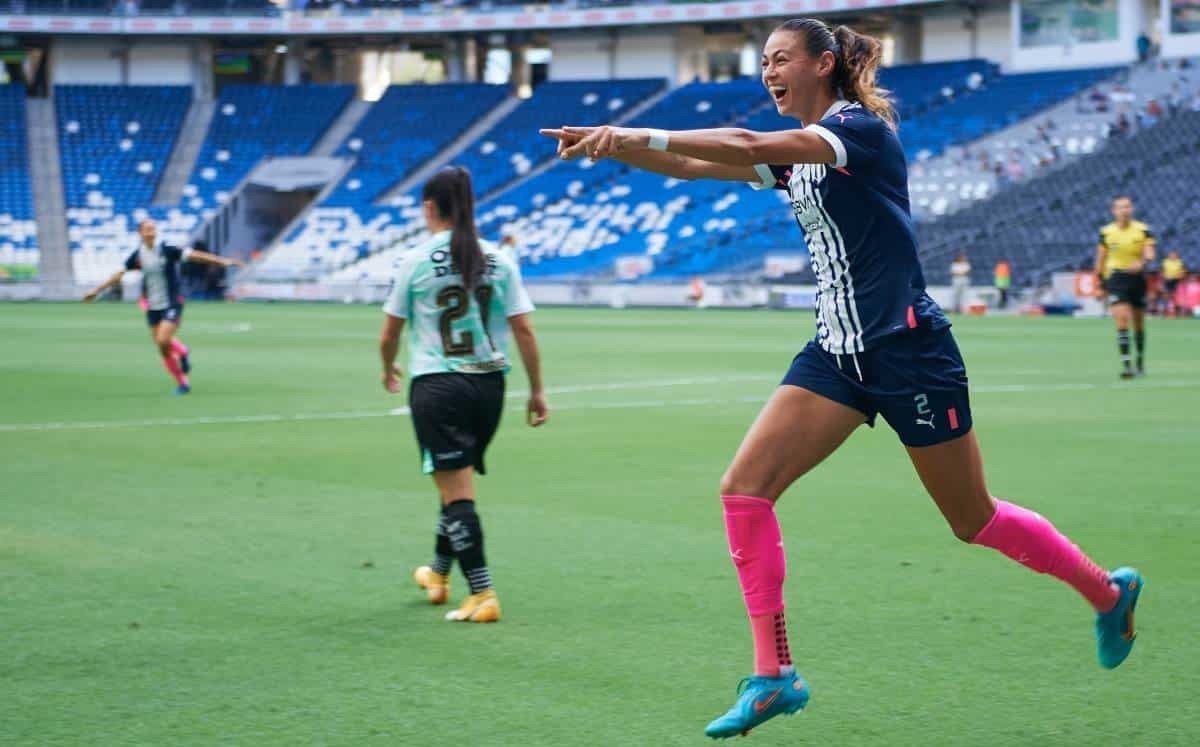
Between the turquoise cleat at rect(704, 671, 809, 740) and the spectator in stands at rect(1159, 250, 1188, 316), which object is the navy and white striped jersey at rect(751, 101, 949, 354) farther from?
the spectator in stands at rect(1159, 250, 1188, 316)

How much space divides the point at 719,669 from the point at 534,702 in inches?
34.2

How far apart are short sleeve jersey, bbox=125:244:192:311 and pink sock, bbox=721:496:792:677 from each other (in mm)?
16585

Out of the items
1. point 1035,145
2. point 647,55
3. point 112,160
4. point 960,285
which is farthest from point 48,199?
point 960,285

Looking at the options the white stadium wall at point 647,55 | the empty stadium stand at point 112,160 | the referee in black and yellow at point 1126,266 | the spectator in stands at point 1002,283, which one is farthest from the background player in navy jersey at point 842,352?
the white stadium wall at point 647,55

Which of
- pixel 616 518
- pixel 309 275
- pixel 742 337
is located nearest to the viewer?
pixel 616 518

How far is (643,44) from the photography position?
73.9 metres

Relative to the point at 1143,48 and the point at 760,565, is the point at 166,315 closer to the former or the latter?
the point at 760,565

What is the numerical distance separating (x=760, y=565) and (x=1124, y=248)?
58.2 feet

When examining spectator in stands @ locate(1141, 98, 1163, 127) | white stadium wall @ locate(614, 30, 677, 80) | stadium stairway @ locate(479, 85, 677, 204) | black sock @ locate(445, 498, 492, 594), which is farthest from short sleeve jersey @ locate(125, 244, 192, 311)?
white stadium wall @ locate(614, 30, 677, 80)

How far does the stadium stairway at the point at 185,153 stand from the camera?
71500 mm

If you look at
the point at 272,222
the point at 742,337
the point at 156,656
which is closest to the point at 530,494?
the point at 156,656

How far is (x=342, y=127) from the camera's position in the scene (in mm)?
75375

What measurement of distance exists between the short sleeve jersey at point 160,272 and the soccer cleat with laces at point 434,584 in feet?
45.9

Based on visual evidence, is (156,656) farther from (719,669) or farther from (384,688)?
(719,669)
